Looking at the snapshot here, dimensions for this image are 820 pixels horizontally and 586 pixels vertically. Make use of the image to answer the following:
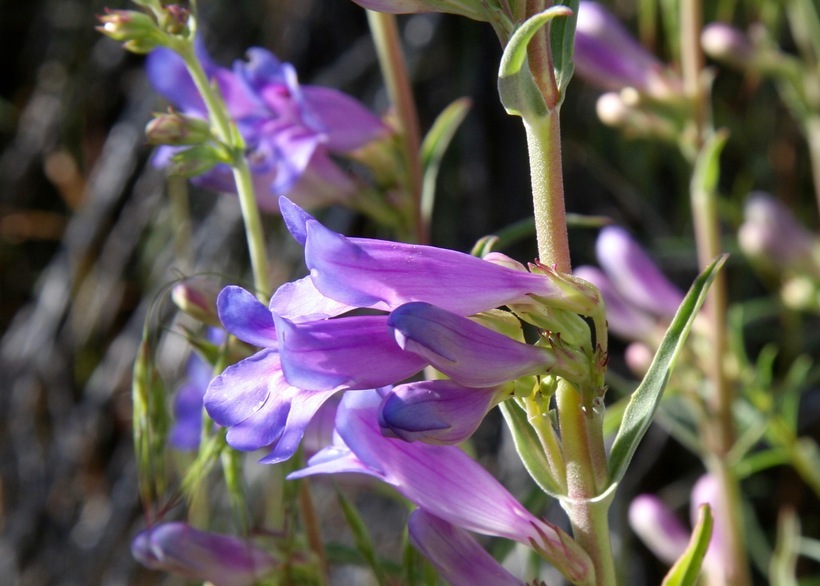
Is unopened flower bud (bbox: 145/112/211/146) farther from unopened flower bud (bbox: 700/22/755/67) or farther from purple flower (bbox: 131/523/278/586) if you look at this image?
unopened flower bud (bbox: 700/22/755/67)

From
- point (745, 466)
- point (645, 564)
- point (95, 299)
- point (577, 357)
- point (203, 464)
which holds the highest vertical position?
point (577, 357)

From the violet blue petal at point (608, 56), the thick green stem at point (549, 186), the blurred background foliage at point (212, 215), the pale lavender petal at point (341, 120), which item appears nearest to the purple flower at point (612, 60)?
the violet blue petal at point (608, 56)

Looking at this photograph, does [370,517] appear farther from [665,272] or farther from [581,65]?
[581,65]

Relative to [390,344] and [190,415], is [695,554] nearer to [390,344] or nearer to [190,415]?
[390,344]

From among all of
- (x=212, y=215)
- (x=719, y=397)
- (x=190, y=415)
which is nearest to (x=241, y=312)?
(x=190, y=415)

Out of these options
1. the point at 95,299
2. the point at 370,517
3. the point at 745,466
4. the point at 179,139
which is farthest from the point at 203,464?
the point at 95,299
